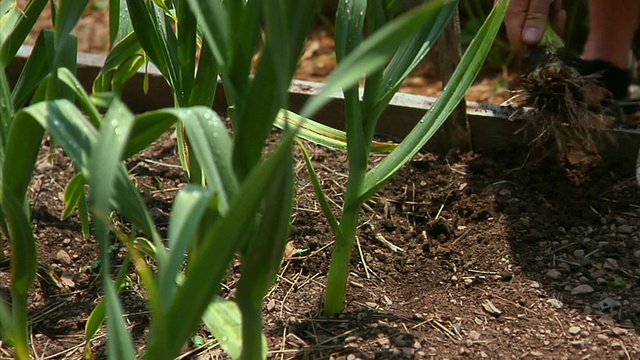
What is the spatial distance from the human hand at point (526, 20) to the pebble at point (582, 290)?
528mm

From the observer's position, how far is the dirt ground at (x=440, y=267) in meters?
1.43

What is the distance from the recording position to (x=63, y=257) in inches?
67.3

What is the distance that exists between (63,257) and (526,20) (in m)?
1.06

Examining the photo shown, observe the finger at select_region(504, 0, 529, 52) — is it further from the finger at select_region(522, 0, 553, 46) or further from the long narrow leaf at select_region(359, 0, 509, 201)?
the long narrow leaf at select_region(359, 0, 509, 201)

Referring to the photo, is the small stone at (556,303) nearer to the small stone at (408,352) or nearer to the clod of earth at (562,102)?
the small stone at (408,352)

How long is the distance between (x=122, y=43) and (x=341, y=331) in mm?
619

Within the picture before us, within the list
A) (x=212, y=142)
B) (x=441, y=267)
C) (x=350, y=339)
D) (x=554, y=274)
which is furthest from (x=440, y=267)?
(x=212, y=142)

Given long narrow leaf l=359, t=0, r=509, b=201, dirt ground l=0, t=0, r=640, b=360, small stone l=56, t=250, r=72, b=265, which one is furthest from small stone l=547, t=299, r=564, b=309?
small stone l=56, t=250, r=72, b=265

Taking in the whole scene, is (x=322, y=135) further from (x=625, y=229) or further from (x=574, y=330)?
(x=625, y=229)

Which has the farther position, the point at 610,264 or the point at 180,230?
the point at 610,264

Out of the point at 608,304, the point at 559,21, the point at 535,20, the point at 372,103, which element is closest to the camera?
the point at 372,103

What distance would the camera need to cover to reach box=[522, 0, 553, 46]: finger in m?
1.76

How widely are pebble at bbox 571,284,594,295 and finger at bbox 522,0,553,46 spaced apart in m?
0.53

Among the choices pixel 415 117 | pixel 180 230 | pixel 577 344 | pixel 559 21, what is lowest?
pixel 577 344
